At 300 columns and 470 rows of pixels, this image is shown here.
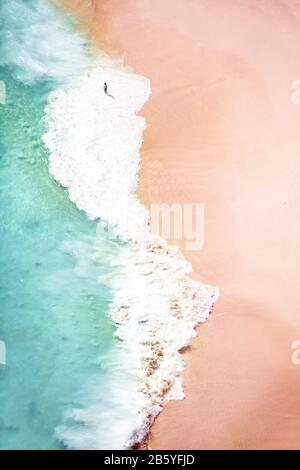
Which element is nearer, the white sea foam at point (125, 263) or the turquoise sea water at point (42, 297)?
the white sea foam at point (125, 263)

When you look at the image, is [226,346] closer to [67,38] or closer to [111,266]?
[111,266]

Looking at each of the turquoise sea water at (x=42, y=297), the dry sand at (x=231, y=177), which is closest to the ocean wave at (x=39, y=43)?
the dry sand at (x=231, y=177)

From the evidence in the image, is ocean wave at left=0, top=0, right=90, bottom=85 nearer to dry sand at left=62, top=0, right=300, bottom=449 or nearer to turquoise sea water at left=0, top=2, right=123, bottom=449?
dry sand at left=62, top=0, right=300, bottom=449

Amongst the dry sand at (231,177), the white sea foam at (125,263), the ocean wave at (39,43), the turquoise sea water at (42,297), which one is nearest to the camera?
the dry sand at (231,177)

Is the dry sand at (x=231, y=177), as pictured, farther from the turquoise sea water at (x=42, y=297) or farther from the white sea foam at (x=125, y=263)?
the turquoise sea water at (x=42, y=297)

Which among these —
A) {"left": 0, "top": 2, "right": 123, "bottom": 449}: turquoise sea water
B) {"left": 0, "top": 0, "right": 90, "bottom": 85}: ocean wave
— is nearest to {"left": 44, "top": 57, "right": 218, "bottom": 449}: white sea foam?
{"left": 0, "top": 2, "right": 123, "bottom": 449}: turquoise sea water

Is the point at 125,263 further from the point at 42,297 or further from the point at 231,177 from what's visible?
the point at 231,177
